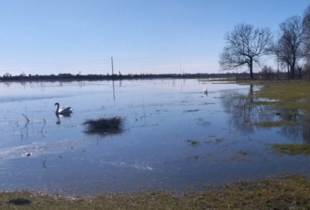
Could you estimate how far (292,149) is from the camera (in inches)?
378

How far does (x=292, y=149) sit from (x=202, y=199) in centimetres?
481

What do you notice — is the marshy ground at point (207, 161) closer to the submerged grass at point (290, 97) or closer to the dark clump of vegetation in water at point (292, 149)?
the dark clump of vegetation in water at point (292, 149)

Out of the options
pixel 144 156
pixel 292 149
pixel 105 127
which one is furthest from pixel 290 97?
pixel 144 156

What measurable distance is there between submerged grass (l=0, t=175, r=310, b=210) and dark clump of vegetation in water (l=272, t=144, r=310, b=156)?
8.41 feet

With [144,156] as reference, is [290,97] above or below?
above

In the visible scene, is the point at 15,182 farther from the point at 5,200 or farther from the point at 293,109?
the point at 293,109

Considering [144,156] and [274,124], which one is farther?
[274,124]

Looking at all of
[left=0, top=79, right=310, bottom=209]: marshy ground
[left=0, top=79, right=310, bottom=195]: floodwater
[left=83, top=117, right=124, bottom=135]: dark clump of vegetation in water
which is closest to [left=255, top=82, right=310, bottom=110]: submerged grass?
[left=0, top=79, right=310, bottom=209]: marshy ground

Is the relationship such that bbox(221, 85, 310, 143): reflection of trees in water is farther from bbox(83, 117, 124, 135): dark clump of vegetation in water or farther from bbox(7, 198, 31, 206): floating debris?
bbox(7, 198, 31, 206): floating debris

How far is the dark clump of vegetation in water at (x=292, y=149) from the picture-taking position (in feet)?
30.4

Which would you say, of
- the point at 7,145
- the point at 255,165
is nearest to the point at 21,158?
the point at 7,145

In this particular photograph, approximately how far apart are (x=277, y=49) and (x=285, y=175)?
200ft

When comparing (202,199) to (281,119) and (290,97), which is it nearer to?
(281,119)

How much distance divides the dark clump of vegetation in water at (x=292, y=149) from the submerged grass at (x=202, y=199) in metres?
2.56
